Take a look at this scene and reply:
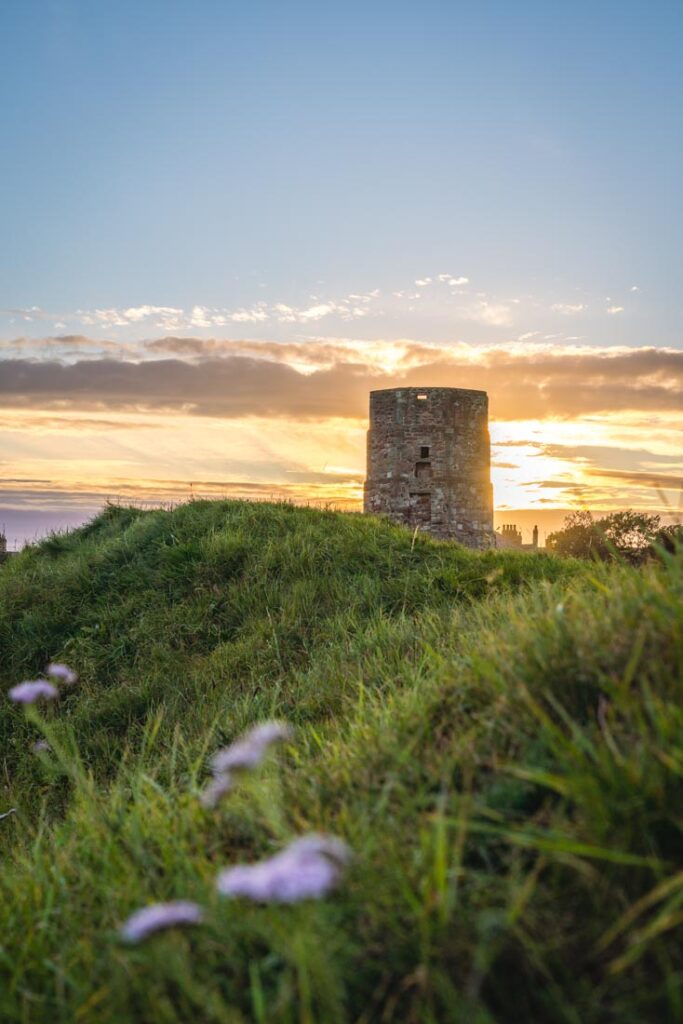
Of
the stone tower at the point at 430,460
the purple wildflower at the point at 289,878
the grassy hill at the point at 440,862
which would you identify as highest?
the stone tower at the point at 430,460

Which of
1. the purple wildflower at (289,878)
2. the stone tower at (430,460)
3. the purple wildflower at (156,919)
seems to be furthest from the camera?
the stone tower at (430,460)

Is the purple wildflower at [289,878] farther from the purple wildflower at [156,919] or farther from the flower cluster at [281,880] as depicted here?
the purple wildflower at [156,919]

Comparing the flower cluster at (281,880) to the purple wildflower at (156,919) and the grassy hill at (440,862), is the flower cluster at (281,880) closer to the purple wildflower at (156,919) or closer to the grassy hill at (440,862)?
the purple wildflower at (156,919)

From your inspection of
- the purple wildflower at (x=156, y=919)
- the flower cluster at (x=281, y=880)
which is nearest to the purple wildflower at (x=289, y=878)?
the flower cluster at (x=281, y=880)

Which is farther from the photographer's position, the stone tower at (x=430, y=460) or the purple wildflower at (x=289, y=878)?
the stone tower at (x=430, y=460)

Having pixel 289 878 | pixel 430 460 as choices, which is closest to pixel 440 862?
pixel 289 878

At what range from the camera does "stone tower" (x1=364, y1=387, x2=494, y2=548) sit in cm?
2494

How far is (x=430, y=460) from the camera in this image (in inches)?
981

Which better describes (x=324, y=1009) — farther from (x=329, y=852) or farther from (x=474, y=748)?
(x=474, y=748)

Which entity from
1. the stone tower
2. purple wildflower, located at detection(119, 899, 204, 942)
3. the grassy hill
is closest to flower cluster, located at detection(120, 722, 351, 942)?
purple wildflower, located at detection(119, 899, 204, 942)

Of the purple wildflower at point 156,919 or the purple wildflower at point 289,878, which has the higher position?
the purple wildflower at point 289,878

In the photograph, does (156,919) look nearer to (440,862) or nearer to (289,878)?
(289,878)

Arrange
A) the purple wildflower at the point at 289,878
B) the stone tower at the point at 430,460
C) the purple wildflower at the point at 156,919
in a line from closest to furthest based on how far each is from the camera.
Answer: the purple wildflower at the point at 289,878, the purple wildflower at the point at 156,919, the stone tower at the point at 430,460

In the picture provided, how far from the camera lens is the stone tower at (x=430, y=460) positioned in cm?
2494
